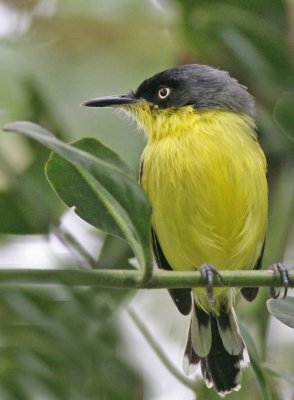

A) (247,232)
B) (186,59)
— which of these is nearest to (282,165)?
(247,232)

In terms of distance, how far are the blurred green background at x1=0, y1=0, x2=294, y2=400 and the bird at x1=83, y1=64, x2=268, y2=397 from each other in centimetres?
10

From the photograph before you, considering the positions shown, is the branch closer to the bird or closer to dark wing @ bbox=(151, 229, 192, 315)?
the bird

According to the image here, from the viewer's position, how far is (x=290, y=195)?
3225mm

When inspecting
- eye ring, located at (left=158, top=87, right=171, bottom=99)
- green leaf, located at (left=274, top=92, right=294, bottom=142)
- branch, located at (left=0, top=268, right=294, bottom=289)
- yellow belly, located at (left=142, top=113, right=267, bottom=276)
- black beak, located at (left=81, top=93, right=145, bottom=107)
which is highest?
eye ring, located at (left=158, top=87, right=171, bottom=99)

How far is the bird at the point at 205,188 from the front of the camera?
136 inches

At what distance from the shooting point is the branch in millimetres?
1534

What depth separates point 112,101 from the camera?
3625 millimetres

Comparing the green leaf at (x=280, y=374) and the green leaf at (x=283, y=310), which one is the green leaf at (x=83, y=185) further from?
the green leaf at (x=280, y=374)

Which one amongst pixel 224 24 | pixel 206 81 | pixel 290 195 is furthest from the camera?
pixel 206 81

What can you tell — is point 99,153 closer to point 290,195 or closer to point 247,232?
point 290,195

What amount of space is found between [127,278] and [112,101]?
204cm

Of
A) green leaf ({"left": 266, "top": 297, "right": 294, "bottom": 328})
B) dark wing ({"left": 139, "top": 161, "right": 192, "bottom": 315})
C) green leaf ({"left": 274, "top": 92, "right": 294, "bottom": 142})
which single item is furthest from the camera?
dark wing ({"left": 139, "top": 161, "right": 192, "bottom": 315})

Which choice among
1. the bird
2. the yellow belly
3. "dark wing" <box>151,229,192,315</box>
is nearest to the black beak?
the bird

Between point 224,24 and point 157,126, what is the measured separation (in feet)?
3.17
